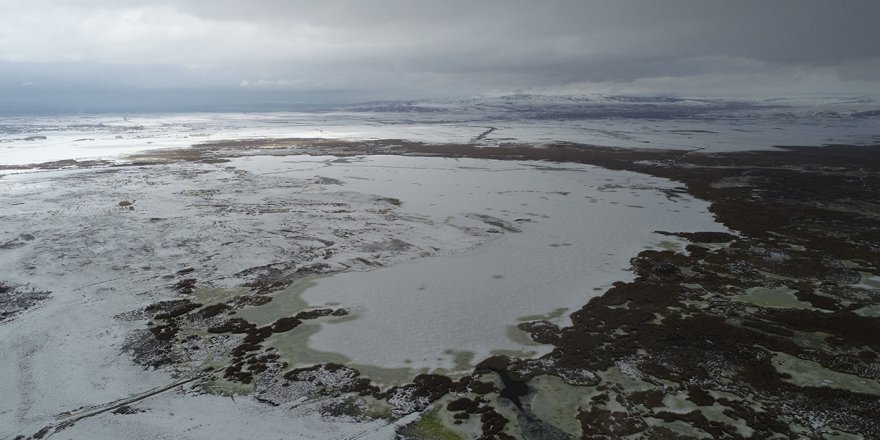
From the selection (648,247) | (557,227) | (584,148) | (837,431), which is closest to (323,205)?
(557,227)

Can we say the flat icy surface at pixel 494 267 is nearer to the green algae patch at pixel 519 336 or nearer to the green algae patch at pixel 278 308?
the green algae patch at pixel 519 336

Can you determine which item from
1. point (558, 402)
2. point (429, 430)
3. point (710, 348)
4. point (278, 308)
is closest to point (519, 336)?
point (558, 402)

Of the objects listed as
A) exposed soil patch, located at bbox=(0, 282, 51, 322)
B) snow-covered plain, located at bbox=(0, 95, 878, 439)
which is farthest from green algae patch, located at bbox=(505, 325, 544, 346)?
exposed soil patch, located at bbox=(0, 282, 51, 322)

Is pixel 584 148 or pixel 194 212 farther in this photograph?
pixel 584 148

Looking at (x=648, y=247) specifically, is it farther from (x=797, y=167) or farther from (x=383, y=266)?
(x=797, y=167)

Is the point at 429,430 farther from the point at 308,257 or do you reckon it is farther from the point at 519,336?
the point at 308,257

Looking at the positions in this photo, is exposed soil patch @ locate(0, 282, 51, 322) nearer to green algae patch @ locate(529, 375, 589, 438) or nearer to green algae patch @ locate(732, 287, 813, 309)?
green algae patch @ locate(529, 375, 589, 438)
